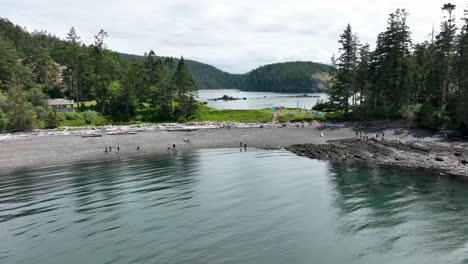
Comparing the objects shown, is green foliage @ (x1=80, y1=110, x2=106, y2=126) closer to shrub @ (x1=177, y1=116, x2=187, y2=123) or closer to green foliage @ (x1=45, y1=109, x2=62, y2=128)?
green foliage @ (x1=45, y1=109, x2=62, y2=128)

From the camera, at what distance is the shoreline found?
47791 mm

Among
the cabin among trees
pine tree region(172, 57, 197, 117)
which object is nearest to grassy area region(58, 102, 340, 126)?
pine tree region(172, 57, 197, 117)

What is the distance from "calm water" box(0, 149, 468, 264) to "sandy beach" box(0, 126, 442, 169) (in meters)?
10.4

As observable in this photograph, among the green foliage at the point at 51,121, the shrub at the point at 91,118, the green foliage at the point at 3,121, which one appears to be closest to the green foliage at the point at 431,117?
the shrub at the point at 91,118

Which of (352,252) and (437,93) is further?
(437,93)

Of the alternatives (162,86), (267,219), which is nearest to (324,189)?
(267,219)

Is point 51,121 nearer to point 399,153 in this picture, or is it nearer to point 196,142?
point 196,142

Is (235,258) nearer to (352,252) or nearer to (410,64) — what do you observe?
(352,252)

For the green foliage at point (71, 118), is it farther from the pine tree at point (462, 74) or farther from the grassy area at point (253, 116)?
the pine tree at point (462, 74)

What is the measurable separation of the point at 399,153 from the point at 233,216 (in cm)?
3111

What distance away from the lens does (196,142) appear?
199ft

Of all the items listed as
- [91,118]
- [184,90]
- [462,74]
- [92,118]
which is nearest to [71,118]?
[91,118]

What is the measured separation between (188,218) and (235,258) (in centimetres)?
712

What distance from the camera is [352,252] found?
1908 cm
